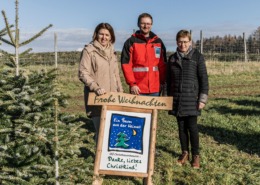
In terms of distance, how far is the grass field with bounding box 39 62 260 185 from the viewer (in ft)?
16.3

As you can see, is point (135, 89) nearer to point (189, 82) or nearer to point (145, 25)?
point (189, 82)

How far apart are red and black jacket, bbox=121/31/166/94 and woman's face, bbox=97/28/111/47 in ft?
1.80

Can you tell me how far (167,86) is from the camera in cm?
542

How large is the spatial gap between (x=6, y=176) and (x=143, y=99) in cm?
185

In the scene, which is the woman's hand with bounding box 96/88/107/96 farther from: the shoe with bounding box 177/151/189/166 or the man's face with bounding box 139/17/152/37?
the shoe with bounding box 177/151/189/166

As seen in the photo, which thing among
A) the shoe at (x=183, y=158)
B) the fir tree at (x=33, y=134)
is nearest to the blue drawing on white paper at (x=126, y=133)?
the fir tree at (x=33, y=134)

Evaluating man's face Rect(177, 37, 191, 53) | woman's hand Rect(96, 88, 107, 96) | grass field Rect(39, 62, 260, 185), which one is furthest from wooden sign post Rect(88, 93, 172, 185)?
man's face Rect(177, 37, 191, 53)

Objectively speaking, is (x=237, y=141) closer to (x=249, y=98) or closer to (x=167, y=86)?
(x=167, y=86)

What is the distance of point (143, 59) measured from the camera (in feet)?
16.8

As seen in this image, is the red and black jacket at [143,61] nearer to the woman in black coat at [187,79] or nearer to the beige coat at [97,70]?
the woman in black coat at [187,79]

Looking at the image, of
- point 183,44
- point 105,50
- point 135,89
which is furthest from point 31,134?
point 183,44

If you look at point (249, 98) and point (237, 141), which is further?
point (249, 98)

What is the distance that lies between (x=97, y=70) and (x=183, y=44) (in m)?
1.29

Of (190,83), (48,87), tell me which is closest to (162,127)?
(190,83)
